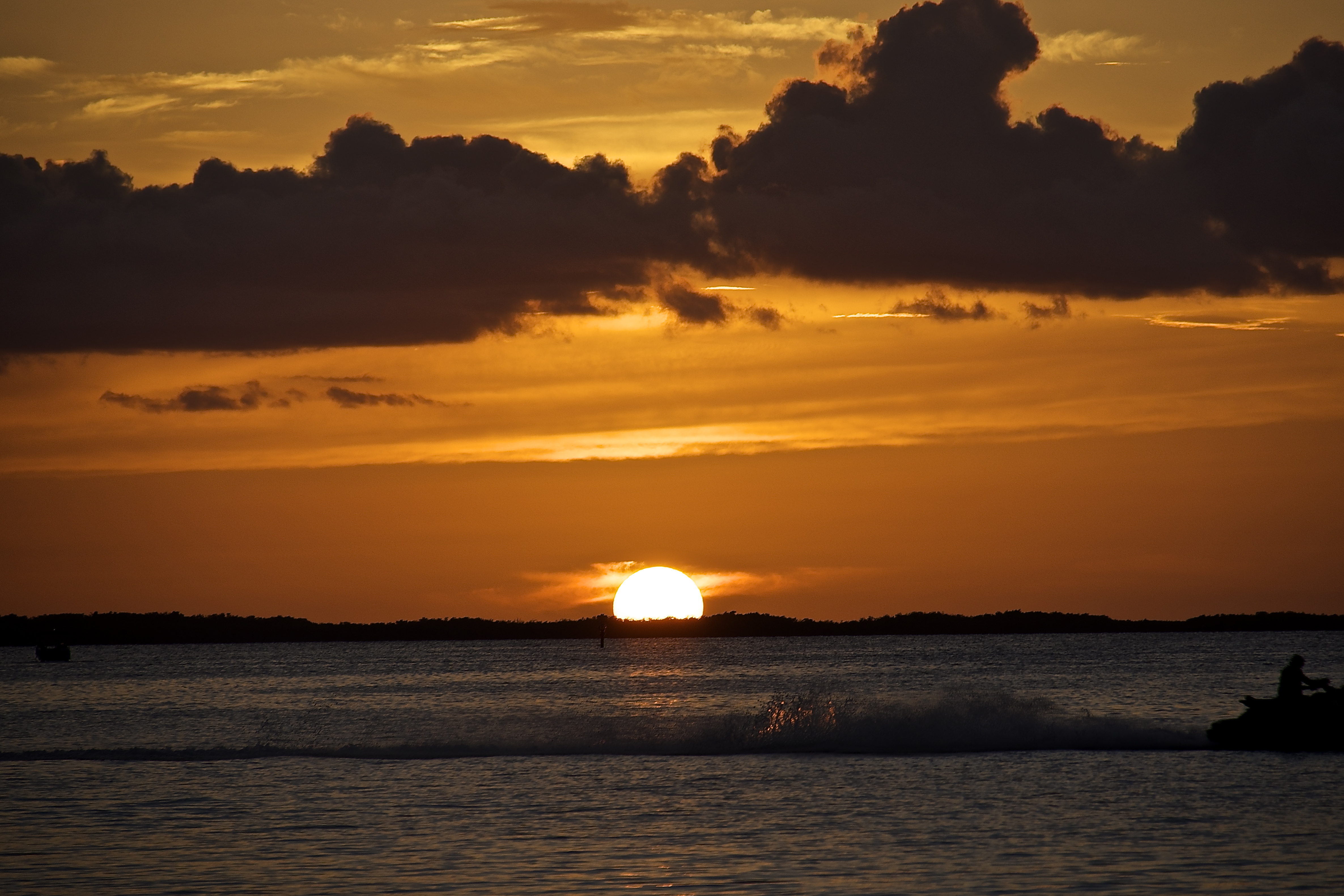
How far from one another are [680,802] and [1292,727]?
24.4 metres

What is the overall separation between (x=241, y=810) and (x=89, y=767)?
1487cm

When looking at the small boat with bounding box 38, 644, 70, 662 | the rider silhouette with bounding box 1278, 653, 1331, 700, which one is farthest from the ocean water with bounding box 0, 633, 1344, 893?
the small boat with bounding box 38, 644, 70, 662

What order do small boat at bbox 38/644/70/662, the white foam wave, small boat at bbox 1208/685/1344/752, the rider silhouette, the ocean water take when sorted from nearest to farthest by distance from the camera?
1. the ocean water
2. small boat at bbox 1208/685/1344/752
3. the rider silhouette
4. the white foam wave
5. small boat at bbox 38/644/70/662

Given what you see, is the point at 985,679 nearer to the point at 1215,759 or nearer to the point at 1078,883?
the point at 1215,759

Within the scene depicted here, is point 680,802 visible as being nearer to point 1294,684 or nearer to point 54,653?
point 1294,684

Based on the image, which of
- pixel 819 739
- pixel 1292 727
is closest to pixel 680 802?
pixel 819 739

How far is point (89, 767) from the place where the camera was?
162 ft

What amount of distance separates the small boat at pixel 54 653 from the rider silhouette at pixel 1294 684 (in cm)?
17821

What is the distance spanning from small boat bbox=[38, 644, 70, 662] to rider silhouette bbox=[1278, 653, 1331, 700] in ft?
585

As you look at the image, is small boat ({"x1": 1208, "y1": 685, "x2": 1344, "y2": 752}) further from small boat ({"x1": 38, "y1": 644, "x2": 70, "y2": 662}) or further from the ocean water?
small boat ({"x1": 38, "y1": 644, "x2": 70, "y2": 662})

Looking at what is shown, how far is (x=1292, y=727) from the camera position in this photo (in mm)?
48406

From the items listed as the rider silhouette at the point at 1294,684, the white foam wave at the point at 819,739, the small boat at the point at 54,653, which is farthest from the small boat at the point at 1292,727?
the small boat at the point at 54,653

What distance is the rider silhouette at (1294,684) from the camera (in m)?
48.3

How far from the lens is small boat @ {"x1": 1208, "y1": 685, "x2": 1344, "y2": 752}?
48.2 meters
